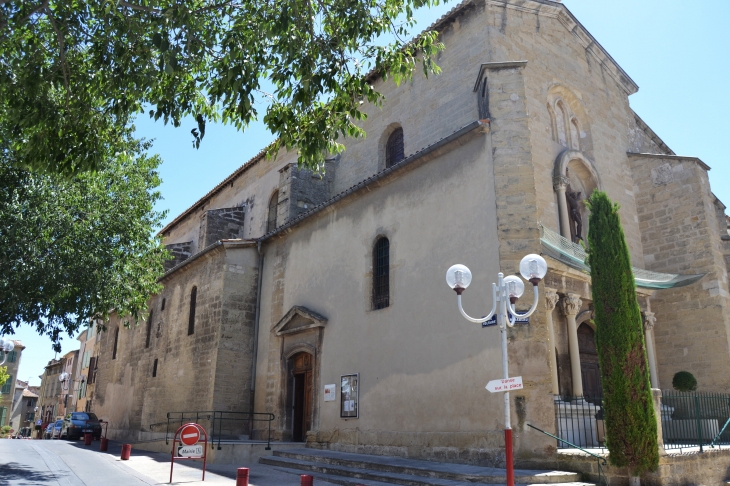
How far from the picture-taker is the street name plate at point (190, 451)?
1015 cm

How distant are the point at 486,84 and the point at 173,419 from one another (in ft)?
45.8

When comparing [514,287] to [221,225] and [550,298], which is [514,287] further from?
[221,225]

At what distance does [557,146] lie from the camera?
14.3 m

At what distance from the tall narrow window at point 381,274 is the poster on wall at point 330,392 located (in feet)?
7.35

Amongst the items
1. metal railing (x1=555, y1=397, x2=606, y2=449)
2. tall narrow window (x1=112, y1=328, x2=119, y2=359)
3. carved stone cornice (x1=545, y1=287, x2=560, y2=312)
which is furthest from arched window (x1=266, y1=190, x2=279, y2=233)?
metal railing (x1=555, y1=397, x2=606, y2=449)

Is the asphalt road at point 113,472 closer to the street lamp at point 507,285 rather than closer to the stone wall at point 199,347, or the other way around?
the stone wall at point 199,347

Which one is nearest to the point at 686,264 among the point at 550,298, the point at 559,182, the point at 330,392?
the point at 559,182

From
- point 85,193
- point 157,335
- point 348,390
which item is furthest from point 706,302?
point 157,335

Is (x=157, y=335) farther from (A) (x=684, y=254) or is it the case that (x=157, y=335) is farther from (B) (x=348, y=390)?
(A) (x=684, y=254)

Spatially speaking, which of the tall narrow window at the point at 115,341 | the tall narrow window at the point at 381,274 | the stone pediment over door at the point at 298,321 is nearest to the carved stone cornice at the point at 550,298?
the tall narrow window at the point at 381,274

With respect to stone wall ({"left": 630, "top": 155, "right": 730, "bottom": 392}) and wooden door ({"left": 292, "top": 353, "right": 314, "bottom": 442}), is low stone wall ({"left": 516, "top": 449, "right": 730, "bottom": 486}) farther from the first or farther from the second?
wooden door ({"left": 292, "top": 353, "right": 314, "bottom": 442})

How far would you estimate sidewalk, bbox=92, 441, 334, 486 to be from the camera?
10477 millimetres

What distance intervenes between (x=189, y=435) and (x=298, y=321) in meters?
5.65

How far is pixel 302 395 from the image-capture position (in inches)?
622
